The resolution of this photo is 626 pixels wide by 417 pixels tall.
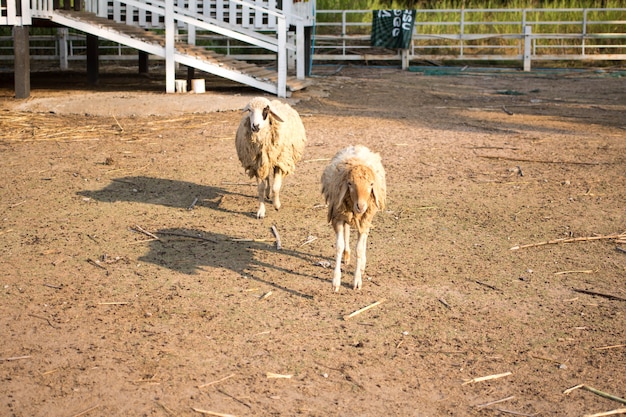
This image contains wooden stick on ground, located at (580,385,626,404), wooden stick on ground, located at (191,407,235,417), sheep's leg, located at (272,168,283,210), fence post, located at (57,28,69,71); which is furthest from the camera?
fence post, located at (57,28,69,71)

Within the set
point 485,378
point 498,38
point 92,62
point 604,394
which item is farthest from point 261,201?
point 498,38

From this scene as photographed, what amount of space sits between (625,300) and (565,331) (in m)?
0.83

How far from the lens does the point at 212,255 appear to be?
7113mm

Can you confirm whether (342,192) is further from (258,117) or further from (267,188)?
(267,188)

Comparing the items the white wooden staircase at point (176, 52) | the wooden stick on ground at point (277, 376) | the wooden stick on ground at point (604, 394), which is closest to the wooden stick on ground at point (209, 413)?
the wooden stick on ground at point (277, 376)

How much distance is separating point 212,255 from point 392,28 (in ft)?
62.1

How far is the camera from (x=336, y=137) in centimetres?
1212

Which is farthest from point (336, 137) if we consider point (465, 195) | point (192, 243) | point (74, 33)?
point (74, 33)

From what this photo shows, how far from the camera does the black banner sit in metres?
24.6

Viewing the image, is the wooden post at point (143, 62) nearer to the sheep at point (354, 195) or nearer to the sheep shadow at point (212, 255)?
the sheep shadow at point (212, 255)

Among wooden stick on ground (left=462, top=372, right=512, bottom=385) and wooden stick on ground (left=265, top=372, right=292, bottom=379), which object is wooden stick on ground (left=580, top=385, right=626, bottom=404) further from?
wooden stick on ground (left=265, top=372, right=292, bottom=379)

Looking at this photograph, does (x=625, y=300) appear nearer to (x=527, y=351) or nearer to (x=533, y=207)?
(x=527, y=351)

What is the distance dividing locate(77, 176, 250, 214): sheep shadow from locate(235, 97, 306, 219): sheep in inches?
22.3

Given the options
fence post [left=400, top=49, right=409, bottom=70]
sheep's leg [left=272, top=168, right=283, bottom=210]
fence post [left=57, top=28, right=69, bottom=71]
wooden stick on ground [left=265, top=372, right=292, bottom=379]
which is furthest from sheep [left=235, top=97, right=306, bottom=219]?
fence post [left=400, top=49, right=409, bottom=70]
